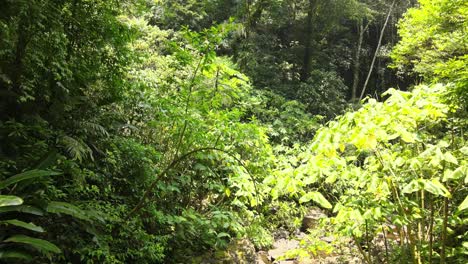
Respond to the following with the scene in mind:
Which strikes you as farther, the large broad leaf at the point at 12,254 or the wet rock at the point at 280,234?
the wet rock at the point at 280,234

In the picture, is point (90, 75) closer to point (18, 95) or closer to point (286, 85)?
point (18, 95)

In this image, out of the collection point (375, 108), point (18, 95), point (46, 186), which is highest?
point (375, 108)

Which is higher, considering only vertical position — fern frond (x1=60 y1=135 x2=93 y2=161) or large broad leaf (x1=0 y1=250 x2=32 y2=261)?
fern frond (x1=60 y1=135 x2=93 y2=161)

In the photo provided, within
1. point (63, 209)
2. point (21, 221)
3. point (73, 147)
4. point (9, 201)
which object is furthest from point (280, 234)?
point (9, 201)

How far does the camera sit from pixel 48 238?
3086 millimetres

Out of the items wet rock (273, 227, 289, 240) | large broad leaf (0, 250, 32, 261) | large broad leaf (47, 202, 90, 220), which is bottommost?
wet rock (273, 227, 289, 240)

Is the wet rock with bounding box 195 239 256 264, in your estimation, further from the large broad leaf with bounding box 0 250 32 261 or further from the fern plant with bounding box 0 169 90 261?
the large broad leaf with bounding box 0 250 32 261

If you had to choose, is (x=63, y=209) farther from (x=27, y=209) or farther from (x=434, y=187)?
(x=434, y=187)

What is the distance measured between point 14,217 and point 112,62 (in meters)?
2.24


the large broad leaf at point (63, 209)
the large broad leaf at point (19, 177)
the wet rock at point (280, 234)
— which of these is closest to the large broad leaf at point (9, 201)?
the large broad leaf at point (19, 177)

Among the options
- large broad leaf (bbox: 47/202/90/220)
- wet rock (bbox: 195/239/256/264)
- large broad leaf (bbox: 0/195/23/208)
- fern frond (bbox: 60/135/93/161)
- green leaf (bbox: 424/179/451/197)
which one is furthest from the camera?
wet rock (bbox: 195/239/256/264)

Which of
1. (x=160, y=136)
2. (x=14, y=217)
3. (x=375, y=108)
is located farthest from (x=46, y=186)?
(x=375, y=108)

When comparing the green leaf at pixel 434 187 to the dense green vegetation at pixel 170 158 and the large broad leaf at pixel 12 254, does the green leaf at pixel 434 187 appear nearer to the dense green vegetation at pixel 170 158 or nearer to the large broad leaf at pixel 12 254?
the dense green vegetation at pixel 170 158

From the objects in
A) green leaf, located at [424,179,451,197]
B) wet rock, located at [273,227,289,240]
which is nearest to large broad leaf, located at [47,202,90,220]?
green leaf, located at [424,179,451,197]
